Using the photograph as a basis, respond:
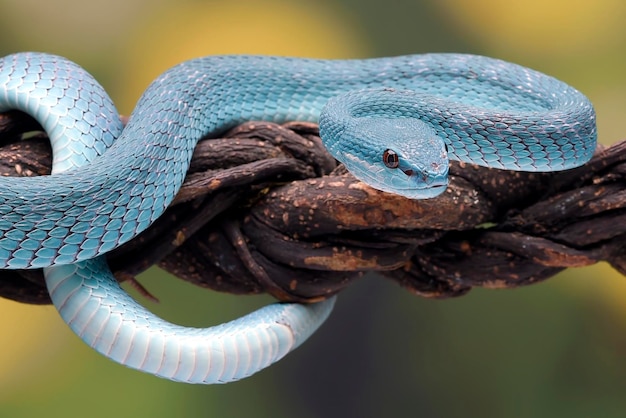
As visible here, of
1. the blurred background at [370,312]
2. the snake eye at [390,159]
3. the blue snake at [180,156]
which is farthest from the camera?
the blurred background at [370,312]

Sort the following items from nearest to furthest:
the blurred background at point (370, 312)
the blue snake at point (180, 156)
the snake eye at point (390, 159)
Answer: the blue snake at point (180, 156), the snake eye at point (390, 159), the blurred background at point (370, 312)

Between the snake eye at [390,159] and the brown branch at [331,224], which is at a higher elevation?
the snake eye at [390,159]

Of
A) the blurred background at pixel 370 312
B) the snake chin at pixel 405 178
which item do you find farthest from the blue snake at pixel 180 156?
the blurred background at pixel 370 312

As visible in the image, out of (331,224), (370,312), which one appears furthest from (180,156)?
(370,312)

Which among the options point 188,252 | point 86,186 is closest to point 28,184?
point 86,186

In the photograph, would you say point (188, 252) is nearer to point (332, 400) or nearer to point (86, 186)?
point (86, 186)

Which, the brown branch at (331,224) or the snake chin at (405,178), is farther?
the brown branch at (331,224)

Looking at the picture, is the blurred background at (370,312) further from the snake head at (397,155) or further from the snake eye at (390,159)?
the snake eye at (390,159)
